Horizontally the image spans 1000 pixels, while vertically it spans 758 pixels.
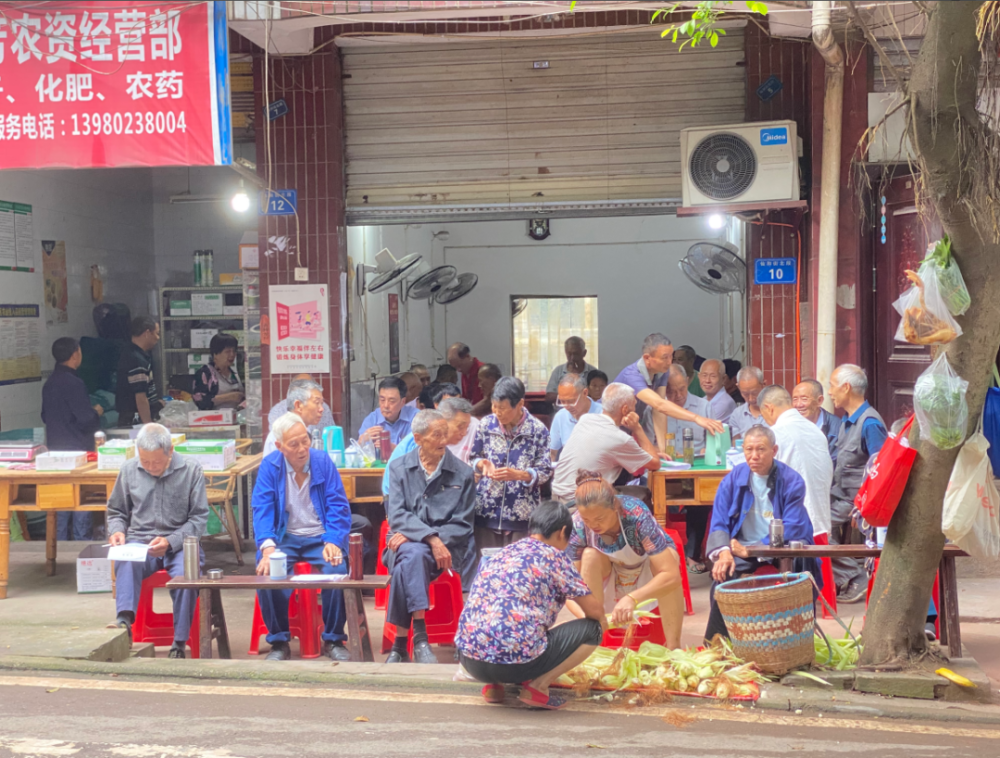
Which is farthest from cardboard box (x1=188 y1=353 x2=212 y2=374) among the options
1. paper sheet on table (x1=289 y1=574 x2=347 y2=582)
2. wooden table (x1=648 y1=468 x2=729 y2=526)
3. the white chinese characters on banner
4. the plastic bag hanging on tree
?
the plastic bag hanging on tree

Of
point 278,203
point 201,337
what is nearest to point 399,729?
point 278,203

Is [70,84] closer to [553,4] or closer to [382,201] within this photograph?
[382,201]

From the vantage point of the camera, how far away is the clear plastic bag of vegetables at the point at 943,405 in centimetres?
439

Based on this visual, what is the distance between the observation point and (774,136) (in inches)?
303

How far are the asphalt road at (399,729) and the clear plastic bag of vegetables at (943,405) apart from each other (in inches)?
51.1

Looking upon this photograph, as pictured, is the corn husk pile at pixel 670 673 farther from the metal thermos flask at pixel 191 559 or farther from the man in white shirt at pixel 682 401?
the man in white shirt at pixel 682 401

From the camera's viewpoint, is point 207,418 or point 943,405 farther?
point 207,418

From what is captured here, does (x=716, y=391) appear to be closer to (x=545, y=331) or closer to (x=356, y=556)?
(x=356, y=556)

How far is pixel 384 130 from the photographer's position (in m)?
8.57

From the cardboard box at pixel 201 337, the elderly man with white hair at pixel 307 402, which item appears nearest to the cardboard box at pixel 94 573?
Result: the elderly man with white hair at pixel 307 402

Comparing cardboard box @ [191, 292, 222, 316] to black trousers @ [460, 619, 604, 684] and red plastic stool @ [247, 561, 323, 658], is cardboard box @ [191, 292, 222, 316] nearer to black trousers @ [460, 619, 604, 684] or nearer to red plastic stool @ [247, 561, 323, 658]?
red plastic stool @ [247, 561, 323, 658]

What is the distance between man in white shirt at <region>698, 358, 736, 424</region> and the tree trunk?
3.24 meters

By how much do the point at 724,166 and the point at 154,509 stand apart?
4.83m

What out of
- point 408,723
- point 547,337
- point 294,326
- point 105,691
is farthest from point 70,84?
point 547,337
